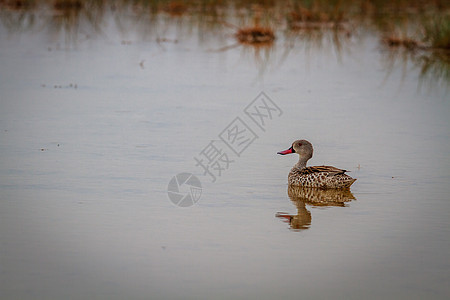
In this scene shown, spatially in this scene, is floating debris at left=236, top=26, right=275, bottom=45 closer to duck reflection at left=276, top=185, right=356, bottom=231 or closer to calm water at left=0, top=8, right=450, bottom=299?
calm water at left=0, top=8, right=450, bottom=299

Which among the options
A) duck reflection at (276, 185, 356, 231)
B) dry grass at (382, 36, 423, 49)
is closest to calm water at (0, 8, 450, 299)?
duck reflection at (276, 185, 356, 231)

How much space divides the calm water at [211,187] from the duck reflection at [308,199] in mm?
37

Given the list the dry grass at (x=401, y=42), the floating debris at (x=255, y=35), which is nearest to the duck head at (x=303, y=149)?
the dry grass at (x=401, y=42)

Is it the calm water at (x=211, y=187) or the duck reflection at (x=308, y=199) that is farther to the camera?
the duck reflection at (x=308, y=199)

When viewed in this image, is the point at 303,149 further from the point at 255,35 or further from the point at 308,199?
the point at 255,35

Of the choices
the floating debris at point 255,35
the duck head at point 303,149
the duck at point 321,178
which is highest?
the floating debris at point 255,35

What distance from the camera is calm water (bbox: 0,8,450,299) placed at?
225 inches

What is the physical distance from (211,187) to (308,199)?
0.88 m

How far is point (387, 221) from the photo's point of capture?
7.09 meters

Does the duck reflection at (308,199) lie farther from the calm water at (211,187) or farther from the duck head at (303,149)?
the duck head at (303,149)

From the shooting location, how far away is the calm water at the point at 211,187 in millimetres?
5727

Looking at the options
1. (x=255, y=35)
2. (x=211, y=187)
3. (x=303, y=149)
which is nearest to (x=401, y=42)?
(x=255, y=35)

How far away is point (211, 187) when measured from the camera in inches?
315

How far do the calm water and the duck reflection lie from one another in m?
0.04
